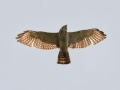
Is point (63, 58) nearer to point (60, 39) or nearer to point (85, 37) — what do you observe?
point (60, 39)

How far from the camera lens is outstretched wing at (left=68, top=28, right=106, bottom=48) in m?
25.8

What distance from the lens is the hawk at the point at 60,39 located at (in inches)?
994

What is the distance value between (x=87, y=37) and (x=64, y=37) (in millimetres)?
1993

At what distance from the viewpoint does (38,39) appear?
25828 mm

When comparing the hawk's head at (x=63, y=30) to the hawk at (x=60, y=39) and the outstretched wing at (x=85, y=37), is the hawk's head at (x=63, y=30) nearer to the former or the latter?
the hawk at (x=60, y=39)

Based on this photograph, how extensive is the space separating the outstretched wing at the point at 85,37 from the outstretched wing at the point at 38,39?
3.34 ft

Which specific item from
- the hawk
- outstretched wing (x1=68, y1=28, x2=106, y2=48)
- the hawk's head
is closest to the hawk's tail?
the hawk

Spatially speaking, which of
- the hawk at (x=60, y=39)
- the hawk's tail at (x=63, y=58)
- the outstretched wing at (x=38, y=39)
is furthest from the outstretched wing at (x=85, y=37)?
the hawk's tail at (x=63, y=58)

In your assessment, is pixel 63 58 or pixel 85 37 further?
pixel 85 37

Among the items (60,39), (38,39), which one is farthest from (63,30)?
(38,39)

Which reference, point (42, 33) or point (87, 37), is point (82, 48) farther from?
point (42, 33)

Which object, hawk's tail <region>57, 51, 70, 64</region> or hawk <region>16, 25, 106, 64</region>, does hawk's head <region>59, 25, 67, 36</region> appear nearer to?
hawk <region>16, 25, 106, 64</region>

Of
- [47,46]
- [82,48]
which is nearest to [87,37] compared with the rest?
[82,48]

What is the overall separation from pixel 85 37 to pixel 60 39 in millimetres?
1910
